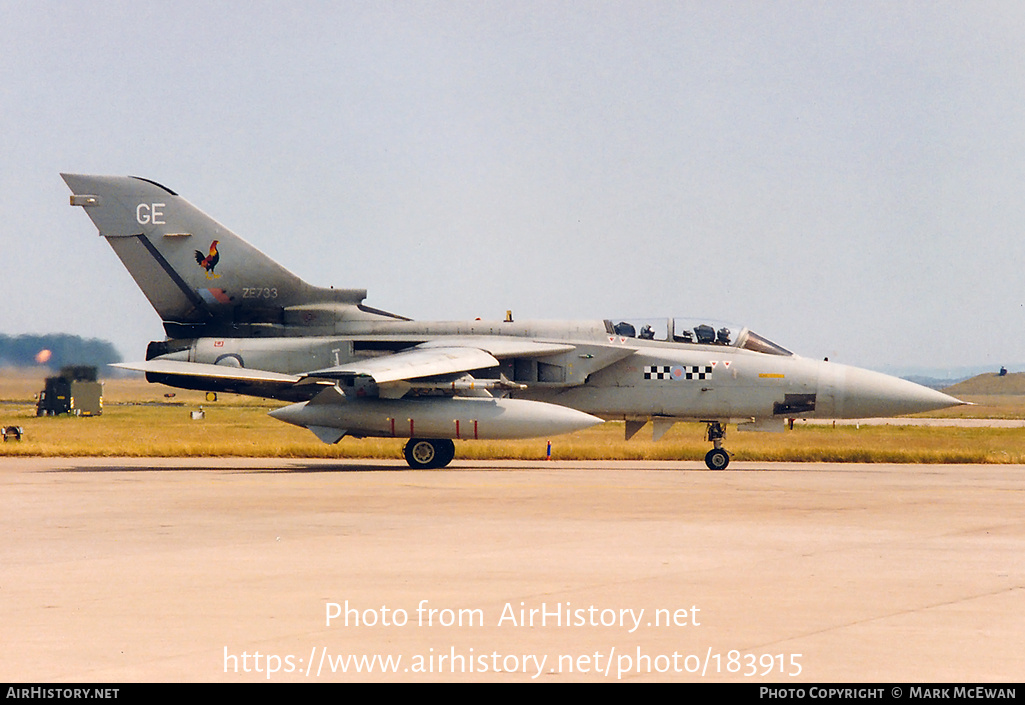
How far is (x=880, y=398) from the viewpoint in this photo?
2097 cm

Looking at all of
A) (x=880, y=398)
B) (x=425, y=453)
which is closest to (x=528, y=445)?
(x=425, y=453)

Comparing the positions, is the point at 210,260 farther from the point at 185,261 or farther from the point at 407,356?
the point at 407,356

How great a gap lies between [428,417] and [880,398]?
8.78m

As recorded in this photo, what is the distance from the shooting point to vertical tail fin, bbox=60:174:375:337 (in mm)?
21844

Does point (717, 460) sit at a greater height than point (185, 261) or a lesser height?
lesser

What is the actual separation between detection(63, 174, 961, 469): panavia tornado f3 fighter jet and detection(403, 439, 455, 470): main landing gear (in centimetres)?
3

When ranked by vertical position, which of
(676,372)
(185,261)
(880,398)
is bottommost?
(880,398)

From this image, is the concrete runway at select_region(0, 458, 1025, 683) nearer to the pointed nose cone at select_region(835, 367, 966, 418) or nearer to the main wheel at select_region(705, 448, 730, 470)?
the main wheel at select_region(705, 448, 730, 470)

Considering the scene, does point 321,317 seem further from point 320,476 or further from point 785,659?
point 785,659

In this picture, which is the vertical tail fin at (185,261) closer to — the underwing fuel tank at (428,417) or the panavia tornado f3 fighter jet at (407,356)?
the panavia tornado f3 fighter jet at (407,356)

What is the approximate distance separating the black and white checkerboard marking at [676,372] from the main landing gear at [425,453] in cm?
427

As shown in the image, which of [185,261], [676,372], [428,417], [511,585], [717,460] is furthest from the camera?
[185,261]

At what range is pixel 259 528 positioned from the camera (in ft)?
36.6
